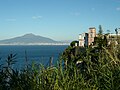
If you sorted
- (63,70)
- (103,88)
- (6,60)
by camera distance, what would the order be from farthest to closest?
(6,60) < (63,70) < (103,88)

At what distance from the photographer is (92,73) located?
439 cm

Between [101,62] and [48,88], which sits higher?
[101,62]

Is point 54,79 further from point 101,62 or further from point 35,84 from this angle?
point 101,62

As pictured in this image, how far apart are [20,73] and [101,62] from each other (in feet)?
3.59

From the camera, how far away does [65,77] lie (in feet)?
13.5

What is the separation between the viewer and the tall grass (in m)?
4.01

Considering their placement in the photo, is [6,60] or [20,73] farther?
[6,60]

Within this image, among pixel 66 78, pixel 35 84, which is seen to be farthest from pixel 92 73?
pixel 35 84

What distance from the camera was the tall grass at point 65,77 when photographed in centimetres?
401

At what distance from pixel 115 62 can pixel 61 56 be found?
2.33 ft

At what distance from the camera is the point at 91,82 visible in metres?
4.19

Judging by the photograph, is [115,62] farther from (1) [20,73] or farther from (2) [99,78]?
(1) [20,73]

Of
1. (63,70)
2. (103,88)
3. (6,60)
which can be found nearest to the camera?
(103,88)

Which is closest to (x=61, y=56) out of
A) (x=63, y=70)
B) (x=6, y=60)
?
(x=63, y=70)
